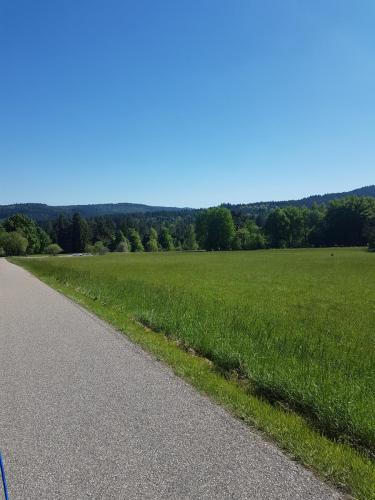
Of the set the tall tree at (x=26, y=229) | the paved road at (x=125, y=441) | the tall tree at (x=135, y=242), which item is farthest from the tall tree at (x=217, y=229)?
the paved road at (x=125, y=441)

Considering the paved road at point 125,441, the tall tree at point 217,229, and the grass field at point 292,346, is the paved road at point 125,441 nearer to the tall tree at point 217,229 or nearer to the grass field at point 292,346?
the grass field at point 292,346

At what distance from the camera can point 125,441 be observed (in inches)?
193

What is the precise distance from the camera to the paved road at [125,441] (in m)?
3.95

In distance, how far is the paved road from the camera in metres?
3.95

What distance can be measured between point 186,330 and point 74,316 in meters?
5.08

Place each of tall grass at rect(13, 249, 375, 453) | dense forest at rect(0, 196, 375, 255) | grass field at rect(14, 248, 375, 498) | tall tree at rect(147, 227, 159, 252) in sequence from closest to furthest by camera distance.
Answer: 1. grass field at rect(14, 248, 375, 498)
2. tall grass at rect(13, 249, 375, 453)
3. dense forest at rect(0, 196, 375, 255)
4. tall tree at rect(147, 227, 159, 252)

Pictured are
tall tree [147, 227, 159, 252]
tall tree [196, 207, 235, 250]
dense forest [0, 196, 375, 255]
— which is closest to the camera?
dense forest [0, 196, 375, 255]

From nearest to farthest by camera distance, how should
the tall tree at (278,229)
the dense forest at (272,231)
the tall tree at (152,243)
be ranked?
the dense forest at (272,231)
the tall tree at (278,229)
the tall tree at (152,243)

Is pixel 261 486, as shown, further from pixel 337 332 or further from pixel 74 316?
pixel 74 316

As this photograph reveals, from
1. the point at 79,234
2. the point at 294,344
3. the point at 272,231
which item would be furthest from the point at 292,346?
the point at 79,234

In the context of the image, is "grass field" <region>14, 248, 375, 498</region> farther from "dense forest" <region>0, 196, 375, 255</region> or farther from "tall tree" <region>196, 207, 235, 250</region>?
"tall tree" <region>196, 207, 235, 250</region>

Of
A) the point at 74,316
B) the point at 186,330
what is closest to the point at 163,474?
the point at 186,330

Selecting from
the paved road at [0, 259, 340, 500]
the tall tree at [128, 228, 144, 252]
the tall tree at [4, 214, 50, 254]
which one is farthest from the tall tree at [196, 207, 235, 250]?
the paved road at [0, 259, 340, 500]

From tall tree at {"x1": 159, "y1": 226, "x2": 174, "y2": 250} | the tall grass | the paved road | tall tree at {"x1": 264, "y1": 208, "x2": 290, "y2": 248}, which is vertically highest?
the paved road
